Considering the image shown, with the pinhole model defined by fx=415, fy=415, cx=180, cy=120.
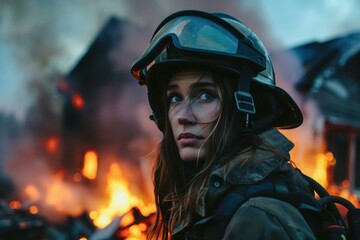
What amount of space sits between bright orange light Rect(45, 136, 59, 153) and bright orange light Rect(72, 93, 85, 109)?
7.18ft

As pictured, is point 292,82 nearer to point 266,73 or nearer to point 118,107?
point 118,107

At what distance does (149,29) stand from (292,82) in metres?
3.52

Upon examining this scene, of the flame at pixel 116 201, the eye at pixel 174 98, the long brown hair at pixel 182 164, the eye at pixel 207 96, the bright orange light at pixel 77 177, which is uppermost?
the bright orange light at pixel 77 177

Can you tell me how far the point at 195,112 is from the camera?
1.84m

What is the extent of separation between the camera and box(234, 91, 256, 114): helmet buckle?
1737mm

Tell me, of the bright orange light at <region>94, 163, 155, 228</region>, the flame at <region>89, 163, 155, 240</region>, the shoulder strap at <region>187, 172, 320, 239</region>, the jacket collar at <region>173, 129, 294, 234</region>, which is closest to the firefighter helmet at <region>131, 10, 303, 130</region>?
the jacket collar at <region>173, 129, 294, 234</region>

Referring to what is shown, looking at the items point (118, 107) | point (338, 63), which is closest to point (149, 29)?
point (118, 107)

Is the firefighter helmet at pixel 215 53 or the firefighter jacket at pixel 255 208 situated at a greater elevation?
the firefighter helmet at pixel 215 53

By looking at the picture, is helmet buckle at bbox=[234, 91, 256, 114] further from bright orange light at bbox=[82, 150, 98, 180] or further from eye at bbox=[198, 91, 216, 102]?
bright orange light at bbox=[82, 150, 98, 180]

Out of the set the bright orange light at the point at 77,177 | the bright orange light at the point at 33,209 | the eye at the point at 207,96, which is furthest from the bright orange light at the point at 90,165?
the eye at the point at 207,96

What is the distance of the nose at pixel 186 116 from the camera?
1.83 m

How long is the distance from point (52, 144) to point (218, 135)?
505 inches

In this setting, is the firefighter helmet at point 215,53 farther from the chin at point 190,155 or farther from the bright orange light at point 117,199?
the bright orange light at point 117,199

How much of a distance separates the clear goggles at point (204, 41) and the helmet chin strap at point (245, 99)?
7 cm
